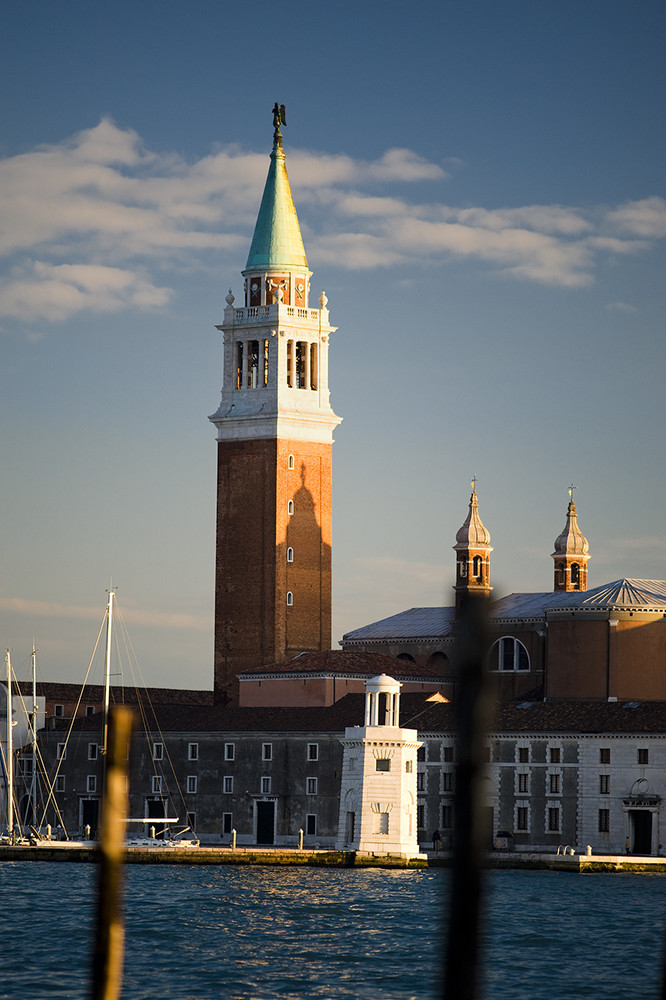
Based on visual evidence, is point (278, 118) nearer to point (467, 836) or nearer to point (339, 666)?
point (339, 666)

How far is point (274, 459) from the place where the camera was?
63.0 metres

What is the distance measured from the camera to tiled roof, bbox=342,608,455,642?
67.3 meters

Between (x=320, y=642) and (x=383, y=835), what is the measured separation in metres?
13.7

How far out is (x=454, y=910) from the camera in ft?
27.0

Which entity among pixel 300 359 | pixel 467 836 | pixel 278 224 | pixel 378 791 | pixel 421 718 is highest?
pixel 278 224

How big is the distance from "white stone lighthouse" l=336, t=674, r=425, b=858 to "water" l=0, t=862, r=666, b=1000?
1698 millimetres

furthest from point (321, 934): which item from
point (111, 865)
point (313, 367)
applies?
point (313, 367)

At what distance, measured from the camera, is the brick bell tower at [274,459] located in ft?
205

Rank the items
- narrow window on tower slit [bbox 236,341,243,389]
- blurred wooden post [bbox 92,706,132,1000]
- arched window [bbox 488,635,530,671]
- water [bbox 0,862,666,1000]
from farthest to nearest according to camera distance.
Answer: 1. narrow window on tower slit [bbox 236,341,243,389]
2. arched window [bbox 488,635,530,671]
3. water [bbox 0,862,666,1000]
4. blurred wooden post [bbox 92,706,132,1000]

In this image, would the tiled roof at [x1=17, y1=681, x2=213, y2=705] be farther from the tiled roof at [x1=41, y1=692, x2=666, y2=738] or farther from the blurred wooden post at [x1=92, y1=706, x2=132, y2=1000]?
the blurred wooden post at [x1=92, y1=706, x2=132, y2=1000]

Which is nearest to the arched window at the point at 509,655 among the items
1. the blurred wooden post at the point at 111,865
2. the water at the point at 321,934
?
the water at the point at 321,934

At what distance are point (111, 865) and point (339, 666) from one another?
51443 mm

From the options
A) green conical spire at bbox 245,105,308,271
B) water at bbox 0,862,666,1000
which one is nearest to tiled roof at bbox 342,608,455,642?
green conical spire at bbox 245,105,308,271

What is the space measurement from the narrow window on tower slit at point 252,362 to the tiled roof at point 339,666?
8.97 metres
